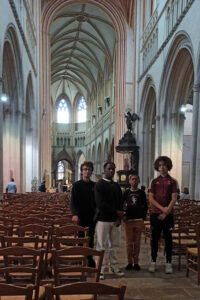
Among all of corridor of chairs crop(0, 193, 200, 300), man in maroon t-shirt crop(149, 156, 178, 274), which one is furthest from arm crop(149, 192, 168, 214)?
corridor of chairs crop(0, 193, 200, 300)

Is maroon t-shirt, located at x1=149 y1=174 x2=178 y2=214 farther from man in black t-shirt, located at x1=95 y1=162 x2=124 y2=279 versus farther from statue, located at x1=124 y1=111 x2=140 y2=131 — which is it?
statue, located at x1=124 y1=111 x2=140 y2=131

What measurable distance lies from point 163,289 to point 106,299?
2.79 ft

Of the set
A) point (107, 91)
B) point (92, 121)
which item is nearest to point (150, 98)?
point (107, 91)

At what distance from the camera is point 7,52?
1305 cm

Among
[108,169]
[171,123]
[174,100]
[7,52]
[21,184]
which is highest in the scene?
[7,52]

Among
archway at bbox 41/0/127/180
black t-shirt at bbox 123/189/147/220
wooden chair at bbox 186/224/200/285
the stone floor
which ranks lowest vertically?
the stone floor

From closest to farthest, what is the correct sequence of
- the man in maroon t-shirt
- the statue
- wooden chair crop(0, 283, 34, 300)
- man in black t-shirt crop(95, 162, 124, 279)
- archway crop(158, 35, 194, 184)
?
1. wooden chair crop(0, 283, 34, 300)
2. man in black t-shirt crop(95, 162, 124, 279)
3. the man in maroon t-shirt
4. archway crop(158, 35, 194, 184)
5. the statue

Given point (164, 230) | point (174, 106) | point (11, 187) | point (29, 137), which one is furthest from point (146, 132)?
point (164, 230)

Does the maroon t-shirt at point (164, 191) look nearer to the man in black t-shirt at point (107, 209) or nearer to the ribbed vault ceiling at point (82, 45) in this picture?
the man in black t-shirt at point (107, 209)

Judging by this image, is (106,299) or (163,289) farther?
(163,289)

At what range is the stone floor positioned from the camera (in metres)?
3.52

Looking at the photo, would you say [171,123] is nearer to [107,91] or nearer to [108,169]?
[108,169]

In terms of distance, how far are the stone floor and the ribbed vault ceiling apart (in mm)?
27479

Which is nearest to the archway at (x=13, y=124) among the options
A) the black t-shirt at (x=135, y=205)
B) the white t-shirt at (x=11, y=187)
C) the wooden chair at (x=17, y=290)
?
the white t-shirt at (x=11, y=187)
